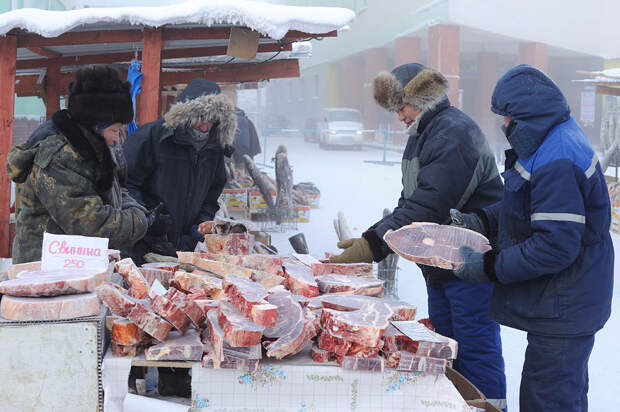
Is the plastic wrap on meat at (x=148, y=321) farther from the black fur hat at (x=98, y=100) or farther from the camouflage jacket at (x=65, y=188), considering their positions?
the black fur hat at (x=98, y=100)

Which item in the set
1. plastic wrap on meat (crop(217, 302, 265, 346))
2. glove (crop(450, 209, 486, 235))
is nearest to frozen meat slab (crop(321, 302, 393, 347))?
plastic wrap on meat (crop(217, 302, 265, 346))

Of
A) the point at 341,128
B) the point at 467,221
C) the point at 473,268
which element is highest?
the point at 341,128

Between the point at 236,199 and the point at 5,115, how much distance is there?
4.23 meters

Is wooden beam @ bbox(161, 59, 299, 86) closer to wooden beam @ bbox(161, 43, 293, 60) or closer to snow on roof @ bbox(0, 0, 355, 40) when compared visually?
wooden beam @ bbox(161, 43, 293, 60)

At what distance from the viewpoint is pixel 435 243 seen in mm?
2596

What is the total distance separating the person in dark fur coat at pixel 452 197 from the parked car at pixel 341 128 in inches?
914

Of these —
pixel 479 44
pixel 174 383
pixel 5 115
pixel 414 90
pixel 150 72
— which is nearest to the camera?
pixel 174 383

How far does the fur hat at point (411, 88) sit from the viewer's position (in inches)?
125

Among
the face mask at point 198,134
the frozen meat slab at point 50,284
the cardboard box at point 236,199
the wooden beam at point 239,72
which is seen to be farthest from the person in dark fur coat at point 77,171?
the cardboard box at point 236,199

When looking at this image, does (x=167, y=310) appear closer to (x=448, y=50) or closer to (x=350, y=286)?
(x=350, y=286)

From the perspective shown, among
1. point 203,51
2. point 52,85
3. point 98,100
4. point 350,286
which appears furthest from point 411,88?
point 52,85

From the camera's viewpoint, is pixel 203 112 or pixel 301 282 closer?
pixel 301 282

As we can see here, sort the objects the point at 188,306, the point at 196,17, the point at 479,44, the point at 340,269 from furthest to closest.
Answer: the point at 479,44 → the point at 196,17 → the point at 340,269 → the point at 188,306

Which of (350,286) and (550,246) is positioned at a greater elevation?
(550,246)
